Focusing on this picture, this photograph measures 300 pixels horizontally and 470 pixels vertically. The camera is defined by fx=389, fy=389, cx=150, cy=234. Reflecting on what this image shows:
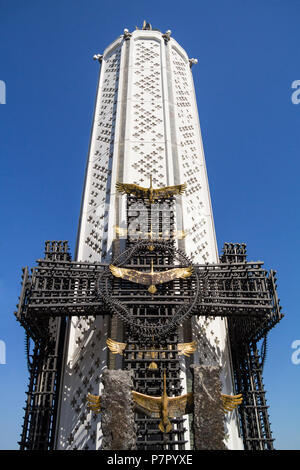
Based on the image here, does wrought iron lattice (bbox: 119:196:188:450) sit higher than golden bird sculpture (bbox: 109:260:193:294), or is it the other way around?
golden bird sculpture (bbox: 109:260:193:294)

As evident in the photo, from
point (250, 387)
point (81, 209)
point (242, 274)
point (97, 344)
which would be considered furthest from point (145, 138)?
point (250, 387)

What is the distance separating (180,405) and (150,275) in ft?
14.2

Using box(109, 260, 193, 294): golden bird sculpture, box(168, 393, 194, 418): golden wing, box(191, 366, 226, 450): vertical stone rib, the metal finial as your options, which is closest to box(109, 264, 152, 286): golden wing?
box(109, 260, 193, 294): golden bird sculpture

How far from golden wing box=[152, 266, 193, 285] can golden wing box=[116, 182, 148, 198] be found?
12.1 ft

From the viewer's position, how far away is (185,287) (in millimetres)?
13508

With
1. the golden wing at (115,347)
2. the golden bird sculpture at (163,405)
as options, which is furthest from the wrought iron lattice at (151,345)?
the golden bird sculpture at (163,405)

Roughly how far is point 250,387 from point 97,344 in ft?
19.2

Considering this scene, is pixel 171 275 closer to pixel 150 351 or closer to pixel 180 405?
pixel 150 351

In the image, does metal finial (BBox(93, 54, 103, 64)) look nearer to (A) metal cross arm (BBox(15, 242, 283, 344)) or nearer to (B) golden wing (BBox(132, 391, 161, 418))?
(A) metal cross arm (BBox(15, 242, 283, 344))

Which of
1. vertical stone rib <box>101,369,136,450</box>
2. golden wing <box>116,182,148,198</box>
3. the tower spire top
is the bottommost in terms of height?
vertical stone rib <box>101,369,136,450</box>

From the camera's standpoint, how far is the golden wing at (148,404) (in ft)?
33.8

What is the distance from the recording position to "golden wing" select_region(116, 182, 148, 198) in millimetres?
15167

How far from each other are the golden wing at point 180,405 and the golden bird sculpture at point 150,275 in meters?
3.66

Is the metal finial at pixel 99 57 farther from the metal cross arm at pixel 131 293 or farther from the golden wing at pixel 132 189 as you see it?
the metal cross arm at pixel 131 293
